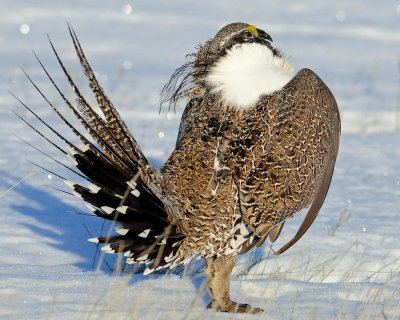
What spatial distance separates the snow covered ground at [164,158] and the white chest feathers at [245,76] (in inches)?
35.3

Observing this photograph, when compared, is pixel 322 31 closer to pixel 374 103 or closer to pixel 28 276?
pixel 374 103

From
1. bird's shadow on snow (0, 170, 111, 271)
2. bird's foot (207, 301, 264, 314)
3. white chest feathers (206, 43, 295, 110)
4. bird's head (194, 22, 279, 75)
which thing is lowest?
bird's shadow on snow (0, 170, 111, 271)

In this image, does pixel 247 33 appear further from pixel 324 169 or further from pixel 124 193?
pixel 124 193

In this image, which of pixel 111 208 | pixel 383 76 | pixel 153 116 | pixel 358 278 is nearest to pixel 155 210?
pixel 111 208

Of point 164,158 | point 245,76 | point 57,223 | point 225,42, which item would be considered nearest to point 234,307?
point 245,76

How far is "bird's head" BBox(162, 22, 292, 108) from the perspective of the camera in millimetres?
4523

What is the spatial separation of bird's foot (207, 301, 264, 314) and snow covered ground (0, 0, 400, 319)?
7 centimetres

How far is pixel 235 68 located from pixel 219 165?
0.56 metres

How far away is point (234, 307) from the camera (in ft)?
14.1

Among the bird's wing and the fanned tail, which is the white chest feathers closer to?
the bird's wing

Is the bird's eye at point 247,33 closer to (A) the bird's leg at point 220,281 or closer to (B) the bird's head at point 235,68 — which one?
(B) the bird's head at point 235,68

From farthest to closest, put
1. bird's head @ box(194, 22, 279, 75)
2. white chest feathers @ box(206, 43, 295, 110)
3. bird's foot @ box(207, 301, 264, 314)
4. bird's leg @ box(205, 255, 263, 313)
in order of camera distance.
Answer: bird's head @ box(194, 22, 279, 75) < white chest feathers @ box(206, 43, 295, 110) < bird's leg @ box(205, 255, 263, 313) < bird's foot @ box(207, 301, 264, 314)

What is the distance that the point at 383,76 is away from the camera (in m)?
11.8

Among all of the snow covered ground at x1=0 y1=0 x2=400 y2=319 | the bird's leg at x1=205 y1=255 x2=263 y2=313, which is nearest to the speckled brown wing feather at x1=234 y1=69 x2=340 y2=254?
the bird's leg at x1=205 y1=255 x2=263 y2=313
